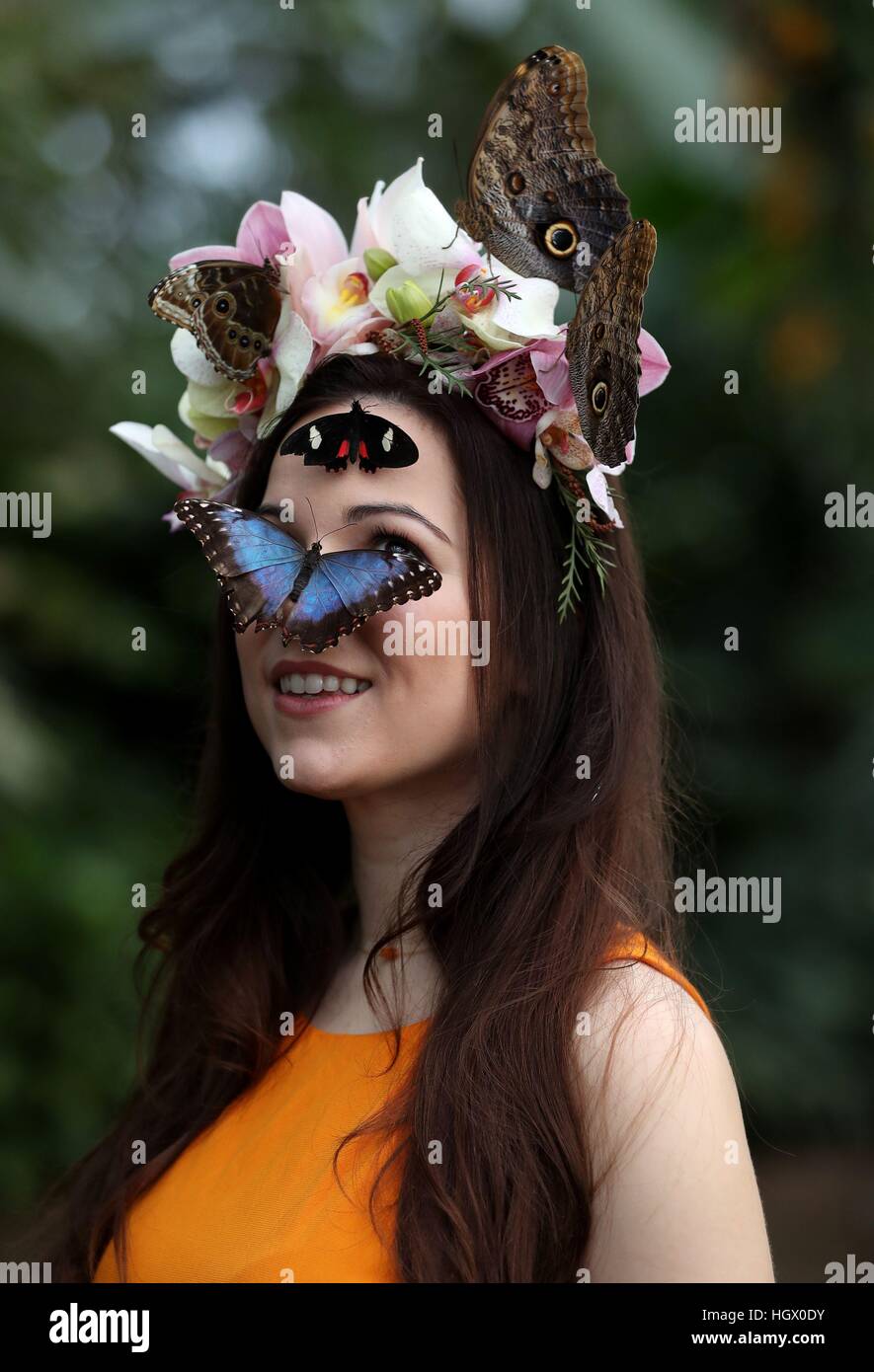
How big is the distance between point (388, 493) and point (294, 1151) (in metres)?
0.83

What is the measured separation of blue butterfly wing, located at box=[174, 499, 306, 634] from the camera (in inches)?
64.7

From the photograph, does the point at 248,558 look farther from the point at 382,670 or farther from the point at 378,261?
the point at 378,261

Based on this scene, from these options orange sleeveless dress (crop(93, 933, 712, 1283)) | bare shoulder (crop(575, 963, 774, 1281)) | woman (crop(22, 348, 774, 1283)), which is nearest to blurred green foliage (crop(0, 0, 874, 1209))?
woman (crop(22, 348, 774, 1283))

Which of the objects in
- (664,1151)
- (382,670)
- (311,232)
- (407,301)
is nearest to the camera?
(664,1151)

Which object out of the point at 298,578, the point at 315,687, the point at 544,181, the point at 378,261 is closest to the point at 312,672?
the point at 315,687

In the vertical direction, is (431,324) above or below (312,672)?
above

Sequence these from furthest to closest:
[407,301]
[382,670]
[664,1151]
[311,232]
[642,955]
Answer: [311,232] < [407,301] < [382,670] < [642,955] < [664,1151]

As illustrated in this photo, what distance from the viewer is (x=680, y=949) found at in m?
1.96

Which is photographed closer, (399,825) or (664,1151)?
(664,1151)

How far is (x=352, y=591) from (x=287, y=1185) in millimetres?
722

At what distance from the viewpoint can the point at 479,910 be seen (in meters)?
1.68

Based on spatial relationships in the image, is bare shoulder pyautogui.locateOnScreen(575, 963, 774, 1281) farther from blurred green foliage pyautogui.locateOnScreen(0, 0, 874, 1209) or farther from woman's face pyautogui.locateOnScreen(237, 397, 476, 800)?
blurred green foliage pyautogui.locateOnScreen(0, 0, 874, 1209)
